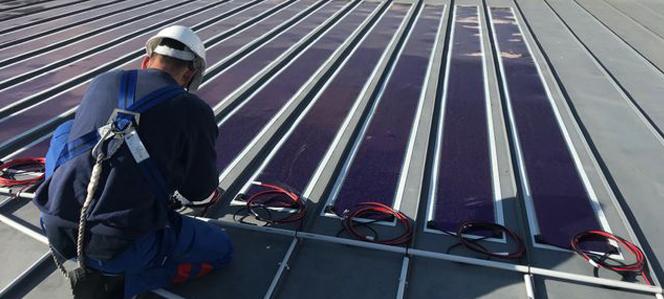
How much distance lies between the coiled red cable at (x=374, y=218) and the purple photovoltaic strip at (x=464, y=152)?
0.75 feet

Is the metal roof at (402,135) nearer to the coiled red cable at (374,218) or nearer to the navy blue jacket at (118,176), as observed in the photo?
the coiled red cable at (374,218)

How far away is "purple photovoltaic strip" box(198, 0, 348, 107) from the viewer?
17.4 ft

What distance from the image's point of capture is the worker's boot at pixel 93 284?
214 cm

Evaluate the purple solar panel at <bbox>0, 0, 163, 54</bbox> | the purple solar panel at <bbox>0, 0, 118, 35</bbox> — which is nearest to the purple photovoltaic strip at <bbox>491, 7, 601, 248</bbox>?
the purple solar panel at <bbox>0, 0, 163, 54</bbox>

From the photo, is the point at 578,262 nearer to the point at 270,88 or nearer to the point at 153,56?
the point at 153,56

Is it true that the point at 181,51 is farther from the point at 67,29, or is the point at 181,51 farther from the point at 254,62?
the point at 67,29

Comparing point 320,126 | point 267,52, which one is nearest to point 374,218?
point 320,126

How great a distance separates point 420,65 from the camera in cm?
616

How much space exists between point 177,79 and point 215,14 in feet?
23.3

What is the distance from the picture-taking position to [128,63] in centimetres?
618

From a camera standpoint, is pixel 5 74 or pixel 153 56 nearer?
pixel 153 56

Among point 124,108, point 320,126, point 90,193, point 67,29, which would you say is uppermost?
point 124,108

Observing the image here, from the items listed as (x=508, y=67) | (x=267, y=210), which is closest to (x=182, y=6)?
(x=508, y=67)

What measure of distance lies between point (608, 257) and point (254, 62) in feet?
15.8
